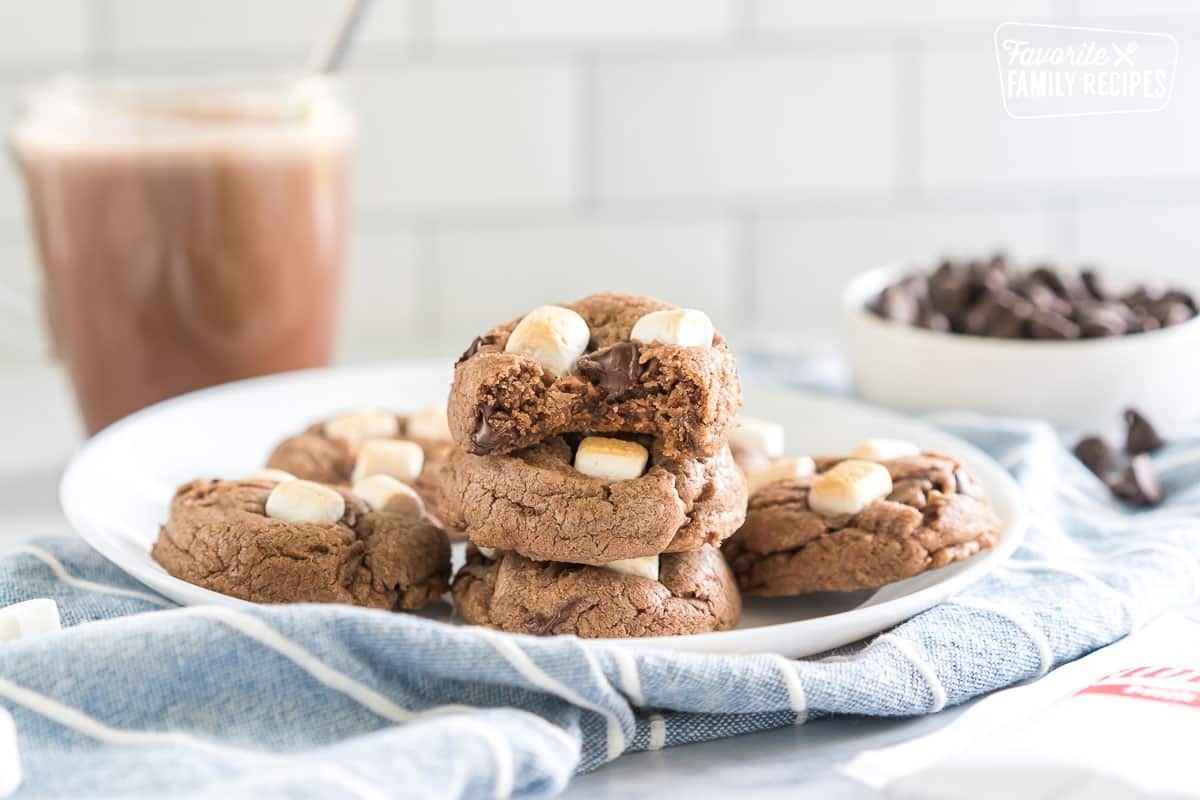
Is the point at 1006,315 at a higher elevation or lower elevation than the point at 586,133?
lower

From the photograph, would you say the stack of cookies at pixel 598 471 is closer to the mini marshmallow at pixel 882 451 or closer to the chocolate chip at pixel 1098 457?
the mini marshmallow at pixel 882 451

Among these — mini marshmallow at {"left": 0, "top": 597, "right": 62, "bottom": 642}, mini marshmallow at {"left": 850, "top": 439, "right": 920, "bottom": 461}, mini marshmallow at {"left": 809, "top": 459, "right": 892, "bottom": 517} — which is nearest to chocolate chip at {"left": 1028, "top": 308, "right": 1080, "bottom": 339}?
mini marshmallow at {"left": 850, "top": 439, "right": 920, "bottom": 461}

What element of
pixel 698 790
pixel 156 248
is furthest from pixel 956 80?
pixel 698 790

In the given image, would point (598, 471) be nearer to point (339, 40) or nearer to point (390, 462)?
point (390, 462)

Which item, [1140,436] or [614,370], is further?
[1140,436]

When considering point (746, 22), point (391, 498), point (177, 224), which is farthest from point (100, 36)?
point (391, 498)

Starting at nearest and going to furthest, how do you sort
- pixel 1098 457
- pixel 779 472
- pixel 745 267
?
pixel 779 472 < pixel 1098 457 < pixel 745 267

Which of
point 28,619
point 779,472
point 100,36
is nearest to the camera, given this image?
point 28,619

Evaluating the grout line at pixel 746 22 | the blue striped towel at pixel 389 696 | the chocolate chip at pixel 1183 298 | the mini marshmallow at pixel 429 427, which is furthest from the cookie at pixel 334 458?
the grout line at pixel 746 22
